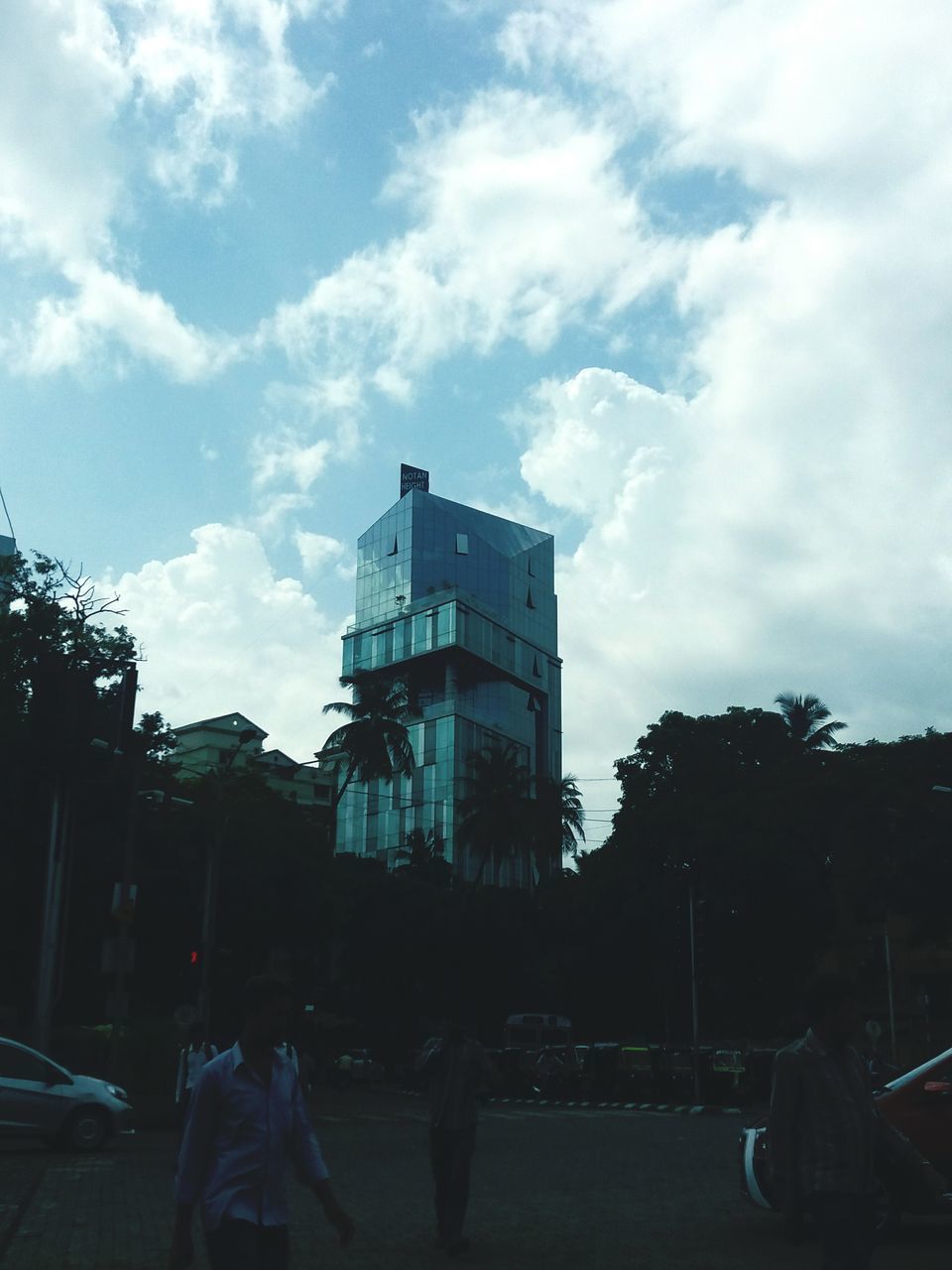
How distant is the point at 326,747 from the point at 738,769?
2065cm

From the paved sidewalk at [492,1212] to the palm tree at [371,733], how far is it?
41.6m

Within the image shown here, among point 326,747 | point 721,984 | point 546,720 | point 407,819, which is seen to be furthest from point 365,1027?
point 546,720

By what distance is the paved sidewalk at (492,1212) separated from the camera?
9.75 metres

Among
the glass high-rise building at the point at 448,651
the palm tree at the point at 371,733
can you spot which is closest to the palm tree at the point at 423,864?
the palm tree at the point at 371,733

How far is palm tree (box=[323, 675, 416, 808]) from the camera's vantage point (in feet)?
211

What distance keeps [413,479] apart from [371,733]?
6027 centimetres

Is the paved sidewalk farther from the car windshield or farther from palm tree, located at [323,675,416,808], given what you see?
palm tree, located at [323,675,416,808]

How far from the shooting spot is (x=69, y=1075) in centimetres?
1995

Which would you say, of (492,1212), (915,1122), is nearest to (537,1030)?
(492,1212)

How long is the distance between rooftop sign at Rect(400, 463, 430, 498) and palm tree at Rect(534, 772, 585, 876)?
172ft

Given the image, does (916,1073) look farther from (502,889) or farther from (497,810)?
(497,810)

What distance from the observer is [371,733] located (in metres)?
64.6

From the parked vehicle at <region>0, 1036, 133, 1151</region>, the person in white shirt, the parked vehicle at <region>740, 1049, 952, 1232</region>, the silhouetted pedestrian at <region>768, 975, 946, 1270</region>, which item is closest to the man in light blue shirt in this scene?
the silhouetted pedestrian at <region>768, 975, 946, 1270</region>

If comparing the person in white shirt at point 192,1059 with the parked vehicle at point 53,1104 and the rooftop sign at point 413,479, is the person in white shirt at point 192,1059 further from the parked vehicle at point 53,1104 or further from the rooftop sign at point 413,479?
the rooftop sign at point 413,479
